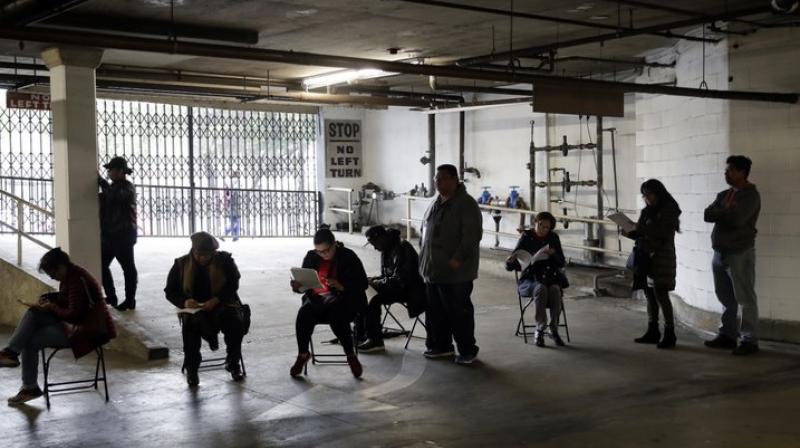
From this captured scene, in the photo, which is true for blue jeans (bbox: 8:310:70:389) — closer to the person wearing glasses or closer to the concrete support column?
the person wearing glasses

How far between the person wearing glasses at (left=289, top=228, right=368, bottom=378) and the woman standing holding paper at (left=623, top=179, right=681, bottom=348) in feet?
8.75

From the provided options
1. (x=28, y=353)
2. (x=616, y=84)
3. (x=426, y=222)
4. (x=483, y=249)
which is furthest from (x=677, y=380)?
(x=483, y=249)

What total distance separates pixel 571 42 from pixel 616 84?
1166mm

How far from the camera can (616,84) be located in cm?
827

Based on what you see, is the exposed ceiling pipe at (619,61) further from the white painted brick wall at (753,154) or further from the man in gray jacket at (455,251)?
the man in gray jacket at (455,251)

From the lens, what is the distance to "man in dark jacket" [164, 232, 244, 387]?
6699 mm

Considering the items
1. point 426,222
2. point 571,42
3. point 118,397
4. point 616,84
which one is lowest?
point 118,397

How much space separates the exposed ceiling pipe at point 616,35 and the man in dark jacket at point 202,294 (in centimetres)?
384

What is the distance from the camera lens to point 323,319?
275 inches

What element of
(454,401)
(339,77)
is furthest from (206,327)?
(339,77)

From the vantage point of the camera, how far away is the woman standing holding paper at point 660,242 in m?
7.92

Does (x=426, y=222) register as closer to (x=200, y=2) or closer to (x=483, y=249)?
(x=200, y=2)

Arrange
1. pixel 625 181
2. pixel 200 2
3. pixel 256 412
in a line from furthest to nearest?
pixel 625 181
pixel 200 2
pixel 256 412

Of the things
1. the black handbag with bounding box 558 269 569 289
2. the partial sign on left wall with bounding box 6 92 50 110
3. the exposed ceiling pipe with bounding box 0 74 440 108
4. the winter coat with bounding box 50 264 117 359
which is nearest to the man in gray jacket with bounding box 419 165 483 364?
the black handbag with bounding box 558 269 569 289
